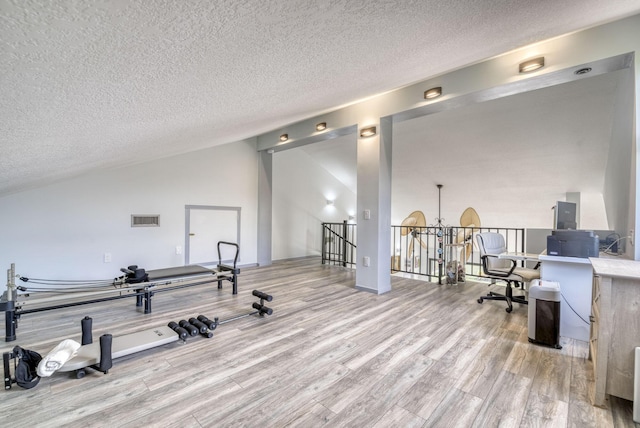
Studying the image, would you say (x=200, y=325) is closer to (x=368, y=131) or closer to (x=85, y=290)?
(x=85, y=290)

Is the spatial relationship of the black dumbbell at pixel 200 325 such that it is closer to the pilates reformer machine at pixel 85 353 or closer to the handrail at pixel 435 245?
the pilates reformer machine at pixel 85 353

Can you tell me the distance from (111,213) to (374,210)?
4.17m

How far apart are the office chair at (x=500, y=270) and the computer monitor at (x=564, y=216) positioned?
67 centimetres

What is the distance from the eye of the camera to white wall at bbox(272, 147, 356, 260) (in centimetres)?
680

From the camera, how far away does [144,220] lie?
15.4 feet

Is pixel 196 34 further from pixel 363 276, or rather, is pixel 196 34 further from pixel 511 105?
pixel 511 105

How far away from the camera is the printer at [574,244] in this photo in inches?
104

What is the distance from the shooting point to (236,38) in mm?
1019

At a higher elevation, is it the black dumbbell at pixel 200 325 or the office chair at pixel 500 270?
the office chair at pixel 500 270

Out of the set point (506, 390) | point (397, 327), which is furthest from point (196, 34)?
point (397, 327)

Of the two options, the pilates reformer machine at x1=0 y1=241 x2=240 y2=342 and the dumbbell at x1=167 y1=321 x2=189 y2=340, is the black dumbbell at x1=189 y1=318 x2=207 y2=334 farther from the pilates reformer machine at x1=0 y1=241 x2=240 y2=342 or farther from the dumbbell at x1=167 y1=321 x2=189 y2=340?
the pilates reformer machine at x1=0 y1=241 x2=240 y2=342

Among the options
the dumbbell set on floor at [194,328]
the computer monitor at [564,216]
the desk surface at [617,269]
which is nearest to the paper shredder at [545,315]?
the desk surface at [617,269]

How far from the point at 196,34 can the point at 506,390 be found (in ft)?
8.68

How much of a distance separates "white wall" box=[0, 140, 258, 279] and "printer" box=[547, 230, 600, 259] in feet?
17.2
